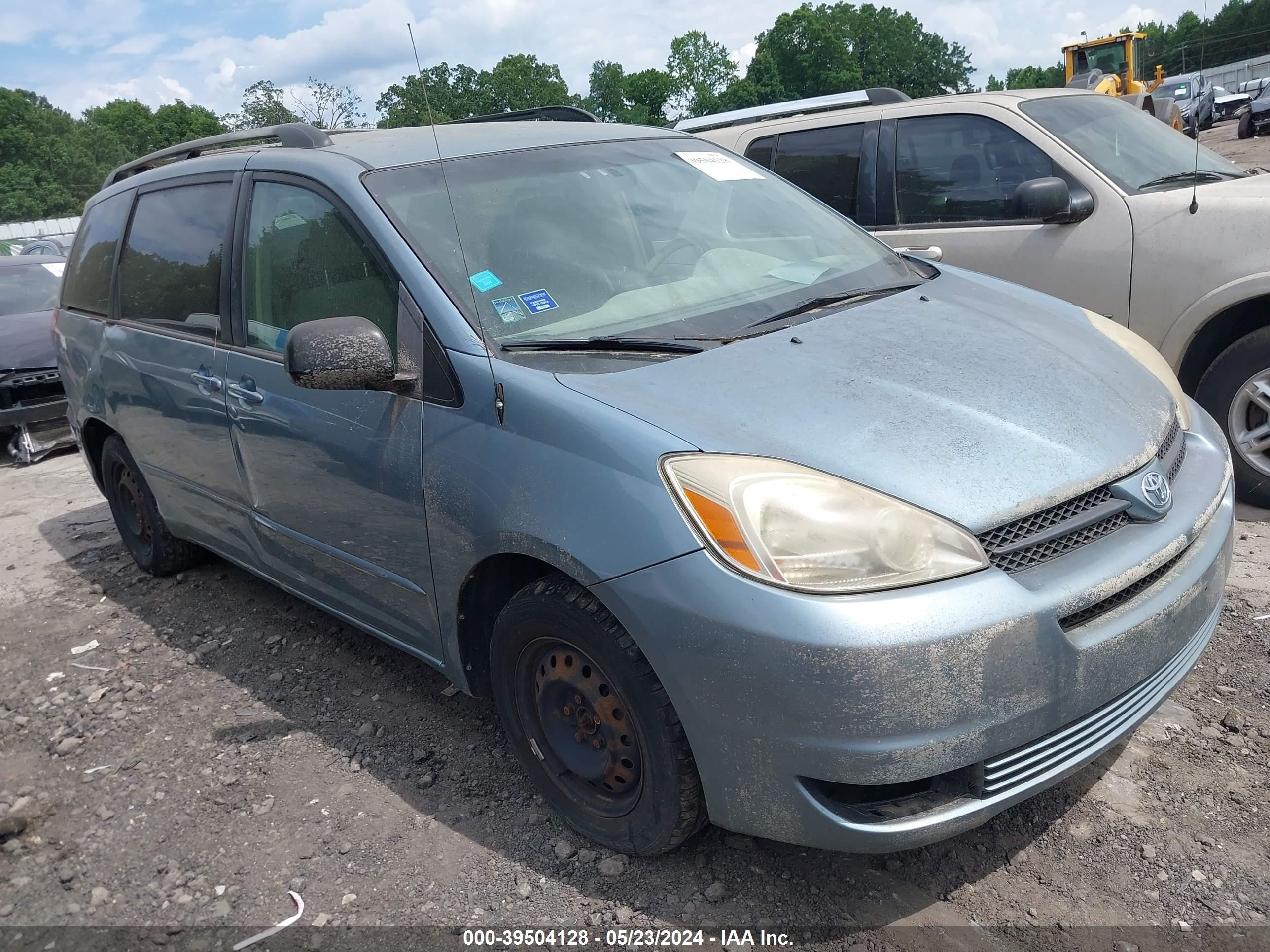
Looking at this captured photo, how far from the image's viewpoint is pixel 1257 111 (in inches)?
996

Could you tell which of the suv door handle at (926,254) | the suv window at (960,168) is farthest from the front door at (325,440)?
the suv window at (960,168)

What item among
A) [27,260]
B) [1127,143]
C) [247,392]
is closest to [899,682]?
[247,392]

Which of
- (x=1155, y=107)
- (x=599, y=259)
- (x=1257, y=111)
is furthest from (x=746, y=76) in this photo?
(x=599, y=259)

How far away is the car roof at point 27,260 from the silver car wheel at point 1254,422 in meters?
9.98

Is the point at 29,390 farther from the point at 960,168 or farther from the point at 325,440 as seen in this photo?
the point at 960,168

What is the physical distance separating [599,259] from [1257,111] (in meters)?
28.1

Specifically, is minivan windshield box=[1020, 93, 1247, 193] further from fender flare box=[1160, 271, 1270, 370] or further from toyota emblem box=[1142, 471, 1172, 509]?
toyota emblem box=[1142, 471, 1172, 509]

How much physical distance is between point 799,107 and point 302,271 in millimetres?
3902

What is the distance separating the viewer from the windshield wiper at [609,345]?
272 cm

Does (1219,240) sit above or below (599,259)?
below

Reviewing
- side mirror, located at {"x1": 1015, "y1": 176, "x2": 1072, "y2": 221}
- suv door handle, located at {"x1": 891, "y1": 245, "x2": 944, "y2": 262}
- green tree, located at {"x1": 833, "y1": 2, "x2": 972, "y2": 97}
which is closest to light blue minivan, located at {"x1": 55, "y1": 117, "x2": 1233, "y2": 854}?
suv door handle, located at {"x1": 891, "y1": 245, "x2": 944, "y2": 262}

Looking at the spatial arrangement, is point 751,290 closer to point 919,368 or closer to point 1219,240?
point 919,368

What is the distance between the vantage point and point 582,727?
8.61 feet

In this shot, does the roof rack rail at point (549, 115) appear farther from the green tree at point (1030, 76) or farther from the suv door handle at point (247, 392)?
the green tree at point (1030, 76)
